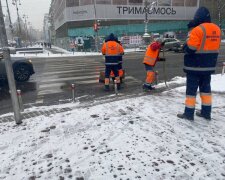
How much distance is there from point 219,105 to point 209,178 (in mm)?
3429

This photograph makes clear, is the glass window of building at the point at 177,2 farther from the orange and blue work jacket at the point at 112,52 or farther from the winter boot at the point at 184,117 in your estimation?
the winter boot at the point at 184,117

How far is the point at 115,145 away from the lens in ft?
13.8

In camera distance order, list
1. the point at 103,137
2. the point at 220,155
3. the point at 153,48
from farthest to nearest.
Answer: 1. the point at 153,48
2. the point at 103,137
3. the point at 220,155

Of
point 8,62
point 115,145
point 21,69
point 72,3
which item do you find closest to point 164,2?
point 72,3

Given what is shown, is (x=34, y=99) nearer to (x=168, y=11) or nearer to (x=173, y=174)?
(x=173, y=174)

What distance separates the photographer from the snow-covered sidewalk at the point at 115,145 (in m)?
3.49

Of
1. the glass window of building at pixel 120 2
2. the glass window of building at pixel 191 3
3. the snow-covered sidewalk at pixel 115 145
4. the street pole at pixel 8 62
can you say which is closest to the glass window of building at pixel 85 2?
the glass window of building at pixel 120 2

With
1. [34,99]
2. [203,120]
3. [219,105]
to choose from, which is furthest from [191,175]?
[34,99]

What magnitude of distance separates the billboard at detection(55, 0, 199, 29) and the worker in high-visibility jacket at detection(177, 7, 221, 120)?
35679 millimetres

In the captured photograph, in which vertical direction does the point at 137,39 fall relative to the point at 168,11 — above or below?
below

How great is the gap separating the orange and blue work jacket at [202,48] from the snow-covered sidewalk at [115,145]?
1185 mm

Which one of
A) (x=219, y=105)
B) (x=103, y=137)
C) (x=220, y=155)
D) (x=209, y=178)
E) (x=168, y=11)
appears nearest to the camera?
(x=209, y=178)

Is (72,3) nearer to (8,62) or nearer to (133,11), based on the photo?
(133,11)

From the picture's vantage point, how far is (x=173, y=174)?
11.1ft
